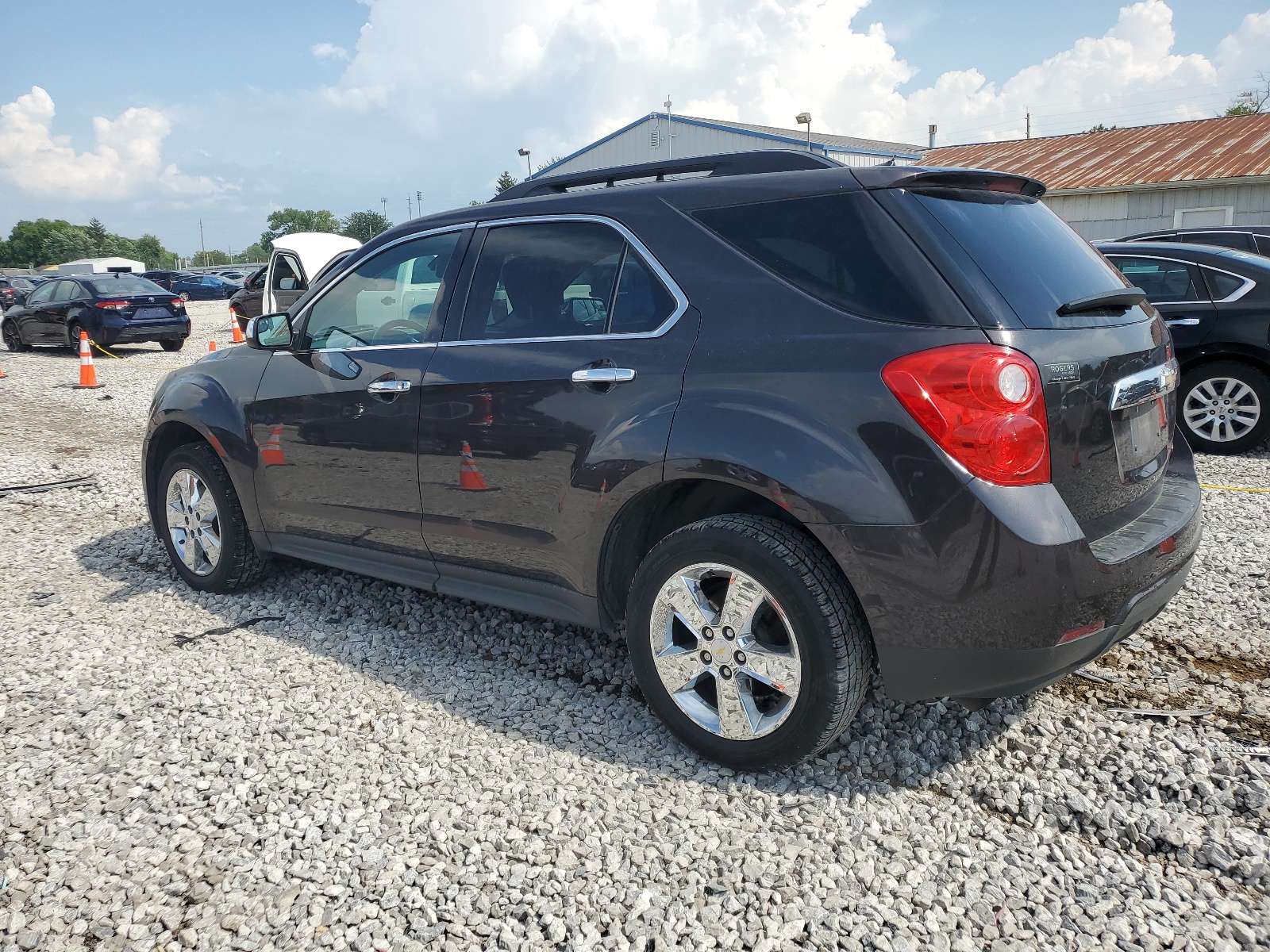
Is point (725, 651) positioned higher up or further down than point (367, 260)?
further down

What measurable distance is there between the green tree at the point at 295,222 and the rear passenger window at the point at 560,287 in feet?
455

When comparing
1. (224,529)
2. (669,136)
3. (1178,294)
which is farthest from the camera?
(669,136)

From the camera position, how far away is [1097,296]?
2742 millimetres

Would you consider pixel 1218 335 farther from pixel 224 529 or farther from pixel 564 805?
pixel 224 529

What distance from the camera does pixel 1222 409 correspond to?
7324mm

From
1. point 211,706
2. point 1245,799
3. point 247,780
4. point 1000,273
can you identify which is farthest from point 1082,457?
point 211,706

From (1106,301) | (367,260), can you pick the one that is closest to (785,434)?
(1106,301)

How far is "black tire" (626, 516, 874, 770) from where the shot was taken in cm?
260

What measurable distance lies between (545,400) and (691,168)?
101cm

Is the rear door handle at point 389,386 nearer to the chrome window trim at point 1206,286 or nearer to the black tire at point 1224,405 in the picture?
the chrome window trim at point 1206,286

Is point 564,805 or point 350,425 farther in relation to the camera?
point 350,425

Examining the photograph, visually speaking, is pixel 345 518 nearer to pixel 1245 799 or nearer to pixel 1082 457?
pixel 1082 457

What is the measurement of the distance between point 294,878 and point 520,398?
165 cm

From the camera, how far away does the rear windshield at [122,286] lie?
17828mm
